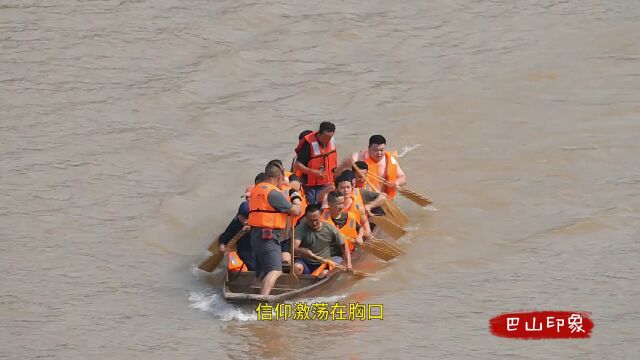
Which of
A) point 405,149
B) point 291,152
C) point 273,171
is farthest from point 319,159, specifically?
point 405,149

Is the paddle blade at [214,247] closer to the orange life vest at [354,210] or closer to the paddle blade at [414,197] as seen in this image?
the orange life vest at [354,210]

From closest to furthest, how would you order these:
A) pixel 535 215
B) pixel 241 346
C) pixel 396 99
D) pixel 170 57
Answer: pixel 241 346 → pixel 535 215 → pixel 396 99 → pixel 170 57

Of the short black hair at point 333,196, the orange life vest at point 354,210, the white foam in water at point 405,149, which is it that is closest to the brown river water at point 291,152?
the white foam in water at point 405,149

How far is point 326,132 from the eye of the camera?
17078 mm

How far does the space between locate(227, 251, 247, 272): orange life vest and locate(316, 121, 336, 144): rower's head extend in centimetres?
237

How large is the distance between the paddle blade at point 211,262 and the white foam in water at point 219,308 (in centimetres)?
42

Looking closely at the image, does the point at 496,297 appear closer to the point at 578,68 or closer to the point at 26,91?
the point at 578,68

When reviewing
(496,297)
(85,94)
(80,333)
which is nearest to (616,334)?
(496,297)

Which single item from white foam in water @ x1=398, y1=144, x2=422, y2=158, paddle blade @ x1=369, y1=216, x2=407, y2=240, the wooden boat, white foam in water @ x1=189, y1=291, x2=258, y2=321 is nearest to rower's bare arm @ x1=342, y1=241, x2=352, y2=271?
the wooden boat

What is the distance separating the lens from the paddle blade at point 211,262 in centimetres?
1612

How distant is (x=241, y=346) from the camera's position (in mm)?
14547

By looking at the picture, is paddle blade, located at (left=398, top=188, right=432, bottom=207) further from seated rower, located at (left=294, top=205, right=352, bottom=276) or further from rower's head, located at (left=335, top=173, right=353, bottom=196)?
seated rower, located at (left=294, top=205, right=352, bottom=276)

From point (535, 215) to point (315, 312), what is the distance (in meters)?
4.54

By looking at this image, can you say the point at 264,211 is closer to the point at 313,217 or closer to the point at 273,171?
the point at 273,171
